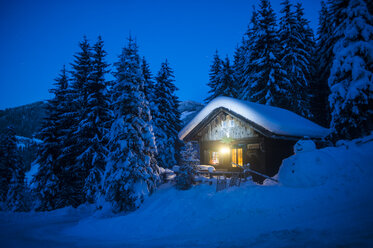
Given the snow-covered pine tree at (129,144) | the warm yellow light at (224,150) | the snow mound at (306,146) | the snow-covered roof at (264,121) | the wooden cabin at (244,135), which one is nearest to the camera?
the snow mound at (306,146)

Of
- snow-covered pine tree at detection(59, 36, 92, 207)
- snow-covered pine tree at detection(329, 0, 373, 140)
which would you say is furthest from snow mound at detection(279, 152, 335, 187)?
snow-covered pine tree at detection(59, 36, 92, 207)

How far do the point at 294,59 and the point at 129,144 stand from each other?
21.7m

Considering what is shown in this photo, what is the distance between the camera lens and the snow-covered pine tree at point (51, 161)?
16.6 meters

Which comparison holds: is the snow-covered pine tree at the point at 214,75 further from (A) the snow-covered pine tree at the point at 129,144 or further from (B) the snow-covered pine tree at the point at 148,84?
(A) the snow-covered pine tree at the point at 129,144

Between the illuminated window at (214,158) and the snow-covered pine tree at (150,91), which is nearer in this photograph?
the illuminated window at (214,158)

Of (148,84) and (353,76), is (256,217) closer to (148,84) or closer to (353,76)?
(353,76)

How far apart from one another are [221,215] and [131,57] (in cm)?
1018

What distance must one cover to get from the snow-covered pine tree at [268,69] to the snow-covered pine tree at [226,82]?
4598 millimetres

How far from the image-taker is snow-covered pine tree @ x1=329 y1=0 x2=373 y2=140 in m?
11.1

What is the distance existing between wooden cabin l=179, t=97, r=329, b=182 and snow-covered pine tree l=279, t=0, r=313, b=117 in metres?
8.26

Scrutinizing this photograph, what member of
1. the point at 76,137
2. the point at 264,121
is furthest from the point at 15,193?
the point at 264,121

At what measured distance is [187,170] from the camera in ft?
42.2

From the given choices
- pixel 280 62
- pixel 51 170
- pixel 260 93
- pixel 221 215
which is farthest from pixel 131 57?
pixel 280 62

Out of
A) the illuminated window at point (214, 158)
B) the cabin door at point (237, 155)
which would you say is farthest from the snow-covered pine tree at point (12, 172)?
the cabin door at point (237, 155)
